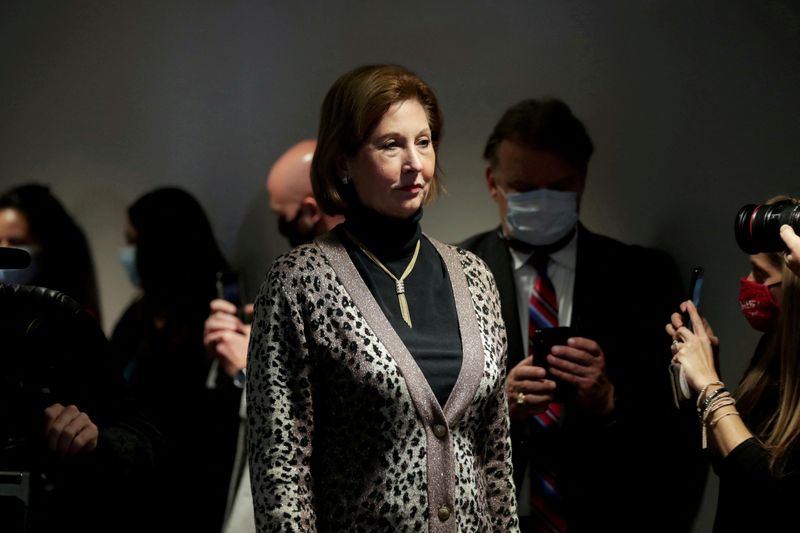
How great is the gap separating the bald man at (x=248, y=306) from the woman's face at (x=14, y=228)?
2.13 feet

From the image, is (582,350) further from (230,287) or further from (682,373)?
(230,287)

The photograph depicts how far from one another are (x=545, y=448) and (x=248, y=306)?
105 cm

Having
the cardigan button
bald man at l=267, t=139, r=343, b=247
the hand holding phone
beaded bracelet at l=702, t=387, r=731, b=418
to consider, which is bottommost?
the cardigan button

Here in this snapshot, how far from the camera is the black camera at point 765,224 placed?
2717 millimetres

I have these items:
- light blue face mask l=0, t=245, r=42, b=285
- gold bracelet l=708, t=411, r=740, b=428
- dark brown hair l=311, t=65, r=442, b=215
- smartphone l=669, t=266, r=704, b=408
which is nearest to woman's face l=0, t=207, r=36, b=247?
light blue face mask l=0, t=245, r=42, b=285

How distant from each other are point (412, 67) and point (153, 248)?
1.15 metres

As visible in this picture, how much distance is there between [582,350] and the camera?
3225 millimetres

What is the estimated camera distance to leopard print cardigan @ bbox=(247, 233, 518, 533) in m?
2.36

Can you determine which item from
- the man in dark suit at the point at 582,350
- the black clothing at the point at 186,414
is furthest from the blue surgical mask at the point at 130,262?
the man in dark suit at the point at 582,350

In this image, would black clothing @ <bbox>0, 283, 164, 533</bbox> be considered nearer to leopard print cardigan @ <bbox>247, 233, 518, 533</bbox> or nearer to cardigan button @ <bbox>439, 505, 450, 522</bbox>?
leopard print cardigan @ <bbox>247, 233, 518, 533</bbox>

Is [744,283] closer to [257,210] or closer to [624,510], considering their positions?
[624,510]

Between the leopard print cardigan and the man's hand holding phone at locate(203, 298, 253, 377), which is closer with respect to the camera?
the leopard print cardigan

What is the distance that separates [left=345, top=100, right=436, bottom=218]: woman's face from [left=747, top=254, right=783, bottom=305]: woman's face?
1.03 meters

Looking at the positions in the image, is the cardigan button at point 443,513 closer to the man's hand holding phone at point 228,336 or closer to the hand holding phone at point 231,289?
the man's hand holding phone at point 228,336
